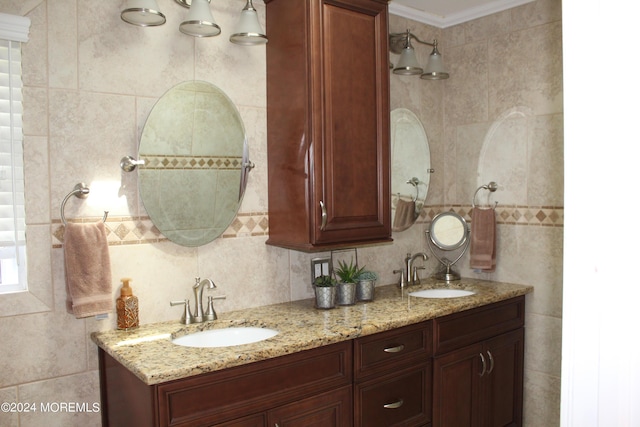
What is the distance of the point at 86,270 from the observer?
1.92m

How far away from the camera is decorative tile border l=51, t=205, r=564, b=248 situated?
6.85ft

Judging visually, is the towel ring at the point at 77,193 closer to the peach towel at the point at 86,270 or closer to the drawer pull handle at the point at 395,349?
the peach towel at the point at 86,270

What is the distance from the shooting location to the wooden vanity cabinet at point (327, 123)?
2293 mm

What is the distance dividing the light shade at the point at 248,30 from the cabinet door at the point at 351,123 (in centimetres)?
25

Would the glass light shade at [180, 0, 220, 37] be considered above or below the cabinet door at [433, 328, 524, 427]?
above

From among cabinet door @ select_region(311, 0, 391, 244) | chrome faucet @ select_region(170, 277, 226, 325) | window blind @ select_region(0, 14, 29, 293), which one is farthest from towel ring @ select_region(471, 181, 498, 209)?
window blind @ select_region(0, 14, 29, 293)

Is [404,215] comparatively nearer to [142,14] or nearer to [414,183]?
[414,183]

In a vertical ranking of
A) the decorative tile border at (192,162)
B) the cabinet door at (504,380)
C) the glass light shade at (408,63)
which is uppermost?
the glass light shade at (408,63)

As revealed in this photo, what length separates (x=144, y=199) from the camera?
2.15 metres

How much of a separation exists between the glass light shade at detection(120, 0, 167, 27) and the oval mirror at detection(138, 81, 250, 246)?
1.01 feet

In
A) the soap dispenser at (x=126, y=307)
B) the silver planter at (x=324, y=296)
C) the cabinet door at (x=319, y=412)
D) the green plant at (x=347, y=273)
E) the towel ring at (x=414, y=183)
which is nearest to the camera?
the cabinet door at (x=319, y=412)

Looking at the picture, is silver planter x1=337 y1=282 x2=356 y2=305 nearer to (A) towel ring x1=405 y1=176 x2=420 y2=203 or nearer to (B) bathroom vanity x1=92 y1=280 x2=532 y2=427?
(B) bathroom vanity x1=92 y1=280 x2=532 y2=427

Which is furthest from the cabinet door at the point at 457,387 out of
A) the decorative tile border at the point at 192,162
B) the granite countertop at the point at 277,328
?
the decorative tile border at the point at 192,162
